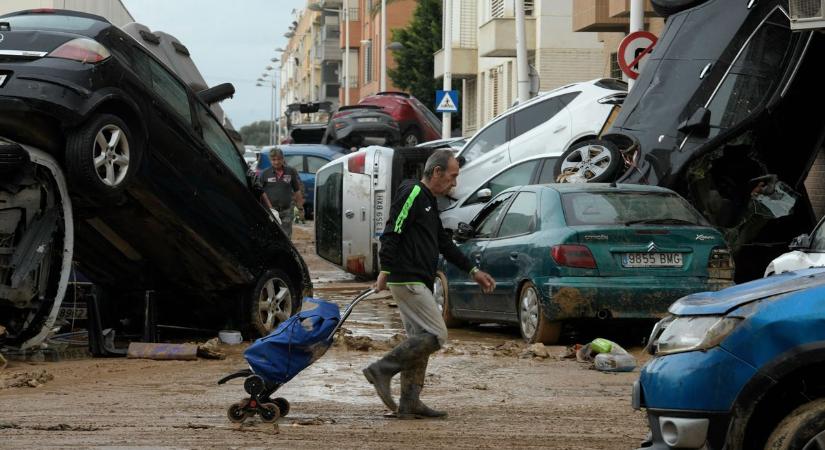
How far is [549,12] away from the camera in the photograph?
1670 inches

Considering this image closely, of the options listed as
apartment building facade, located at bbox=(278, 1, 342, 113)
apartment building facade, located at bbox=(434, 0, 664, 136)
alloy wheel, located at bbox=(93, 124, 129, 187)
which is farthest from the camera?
apartment building facade, located at bbox=(278, 1, 342, 113)

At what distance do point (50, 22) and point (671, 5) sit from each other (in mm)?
8206

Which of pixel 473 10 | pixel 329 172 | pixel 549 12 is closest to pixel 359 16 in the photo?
pixel 473 10

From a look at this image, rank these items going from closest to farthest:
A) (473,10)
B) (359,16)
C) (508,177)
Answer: (508,177), (473,10), (359,16)

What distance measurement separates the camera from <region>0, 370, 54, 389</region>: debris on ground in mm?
10272

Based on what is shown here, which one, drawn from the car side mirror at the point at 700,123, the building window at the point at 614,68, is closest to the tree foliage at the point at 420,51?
the building window at the point at 614,68

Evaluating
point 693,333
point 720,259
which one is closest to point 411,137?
point 720,259

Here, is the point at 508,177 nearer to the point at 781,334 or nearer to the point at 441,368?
the point at 441,368

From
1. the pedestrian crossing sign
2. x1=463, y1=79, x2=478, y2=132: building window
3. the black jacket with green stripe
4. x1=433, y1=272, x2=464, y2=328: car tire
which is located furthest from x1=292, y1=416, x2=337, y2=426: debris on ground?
x1=463, y1=79, x2=478, y2=132: building window

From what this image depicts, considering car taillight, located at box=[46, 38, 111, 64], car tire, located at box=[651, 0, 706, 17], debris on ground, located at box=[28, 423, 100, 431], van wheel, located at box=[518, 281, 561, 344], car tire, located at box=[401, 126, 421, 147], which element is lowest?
debris on ground, located at box=[28, 423, 100, 431]

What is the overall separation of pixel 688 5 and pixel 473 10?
3709 cm

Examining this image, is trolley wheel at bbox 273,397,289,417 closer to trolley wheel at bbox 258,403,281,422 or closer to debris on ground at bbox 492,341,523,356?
trolley wheel at bbox 258,403,281,422

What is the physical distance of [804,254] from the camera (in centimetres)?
1123

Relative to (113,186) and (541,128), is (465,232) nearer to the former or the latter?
(113,186)
